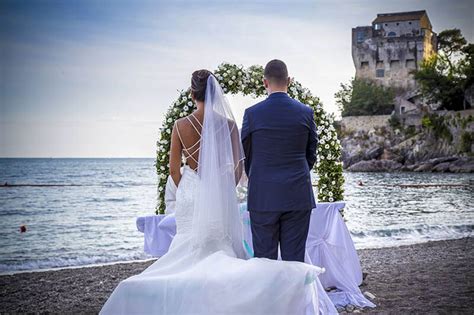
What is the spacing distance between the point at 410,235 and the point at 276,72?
12.0 metres

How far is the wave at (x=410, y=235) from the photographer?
544 inches

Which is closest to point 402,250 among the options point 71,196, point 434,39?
point 71,196

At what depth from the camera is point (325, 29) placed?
2925 centimetres

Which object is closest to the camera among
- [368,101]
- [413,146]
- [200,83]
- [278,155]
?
[278,155]

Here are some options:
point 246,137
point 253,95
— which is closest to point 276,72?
point 246,137

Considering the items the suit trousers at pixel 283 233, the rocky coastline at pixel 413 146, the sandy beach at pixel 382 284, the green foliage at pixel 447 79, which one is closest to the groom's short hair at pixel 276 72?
the suit trousers at pixel 283 233

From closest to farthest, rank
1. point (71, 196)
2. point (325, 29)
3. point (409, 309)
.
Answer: point (409, 309), point (325, 29), point (71, 196)

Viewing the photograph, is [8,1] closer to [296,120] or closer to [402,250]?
[402,250]

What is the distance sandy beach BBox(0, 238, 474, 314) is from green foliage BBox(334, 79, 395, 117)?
6096 centimetres

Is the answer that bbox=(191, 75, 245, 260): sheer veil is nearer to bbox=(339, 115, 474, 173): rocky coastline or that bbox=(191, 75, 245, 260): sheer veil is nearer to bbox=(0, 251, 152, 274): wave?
bbox=(0, 251, 152, 274): wave

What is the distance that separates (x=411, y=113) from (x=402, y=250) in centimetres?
5302

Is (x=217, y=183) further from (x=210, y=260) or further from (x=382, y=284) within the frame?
(x=382, y=284)

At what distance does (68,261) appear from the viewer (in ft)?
40.2

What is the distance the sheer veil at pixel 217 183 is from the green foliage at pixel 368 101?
2646 inches
